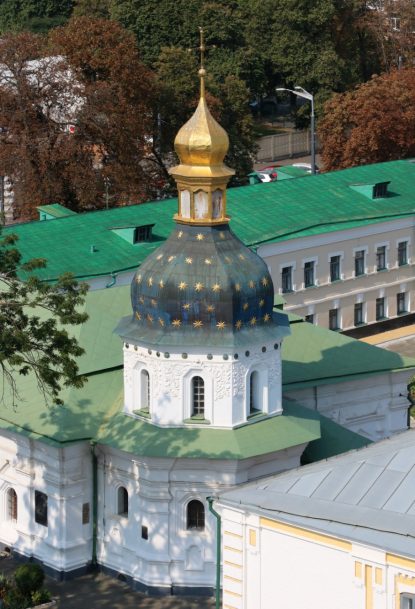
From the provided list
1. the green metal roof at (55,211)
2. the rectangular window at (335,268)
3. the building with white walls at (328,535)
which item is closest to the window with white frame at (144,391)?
the building with white walls at (328,535)

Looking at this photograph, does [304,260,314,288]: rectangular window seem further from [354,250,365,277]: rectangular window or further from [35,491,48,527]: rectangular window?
[35,491,48,527]: rectangular window

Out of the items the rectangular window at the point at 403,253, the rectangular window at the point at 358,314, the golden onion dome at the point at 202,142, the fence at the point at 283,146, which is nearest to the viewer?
the golden onion dome at the point at 202,142

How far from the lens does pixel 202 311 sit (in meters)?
35.3

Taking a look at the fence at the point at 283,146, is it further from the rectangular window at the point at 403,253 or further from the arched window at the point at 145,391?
the arched window at the point at 145,391

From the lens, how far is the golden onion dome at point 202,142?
35.6 m

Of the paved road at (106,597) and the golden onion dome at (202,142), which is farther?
the paved road at (106,597)

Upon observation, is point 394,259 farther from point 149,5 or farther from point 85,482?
point 149,5

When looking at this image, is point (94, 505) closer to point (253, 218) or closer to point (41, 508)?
point (41, 508)

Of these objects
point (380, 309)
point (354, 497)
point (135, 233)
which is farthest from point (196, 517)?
point (380, 309)

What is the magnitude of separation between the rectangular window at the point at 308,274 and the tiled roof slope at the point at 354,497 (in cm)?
2400

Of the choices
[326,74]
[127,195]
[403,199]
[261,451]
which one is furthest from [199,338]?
[326,74]

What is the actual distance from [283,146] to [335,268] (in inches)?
1218

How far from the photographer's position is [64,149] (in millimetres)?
60031

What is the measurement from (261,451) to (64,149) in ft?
86.3
